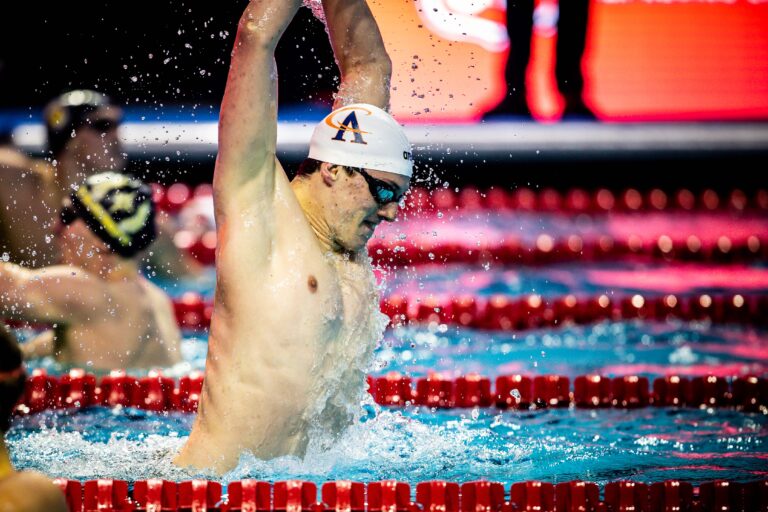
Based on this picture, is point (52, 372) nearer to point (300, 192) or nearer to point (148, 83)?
point (300, 192)

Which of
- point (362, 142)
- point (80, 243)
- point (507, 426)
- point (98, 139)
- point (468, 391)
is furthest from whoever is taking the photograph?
point (98, 139)

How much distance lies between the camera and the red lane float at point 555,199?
26.5ft

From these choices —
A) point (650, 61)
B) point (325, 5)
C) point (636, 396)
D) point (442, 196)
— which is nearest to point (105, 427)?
point (325, 5)

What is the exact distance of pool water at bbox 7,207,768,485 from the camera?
3426 mm

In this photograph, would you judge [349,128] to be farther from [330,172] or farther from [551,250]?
[551,250]

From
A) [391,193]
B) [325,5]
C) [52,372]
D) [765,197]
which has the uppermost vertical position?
[765,197]

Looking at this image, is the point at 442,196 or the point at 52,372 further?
the point at 442,196

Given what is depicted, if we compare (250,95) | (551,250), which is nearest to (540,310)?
(551,250)

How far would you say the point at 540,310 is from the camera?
5.77 metres

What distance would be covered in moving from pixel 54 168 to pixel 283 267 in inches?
119

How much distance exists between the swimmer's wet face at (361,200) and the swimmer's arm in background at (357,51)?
1.25 feet

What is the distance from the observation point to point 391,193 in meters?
2.94

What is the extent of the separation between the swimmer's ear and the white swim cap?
14mm

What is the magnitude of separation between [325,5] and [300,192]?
2.07 ft
